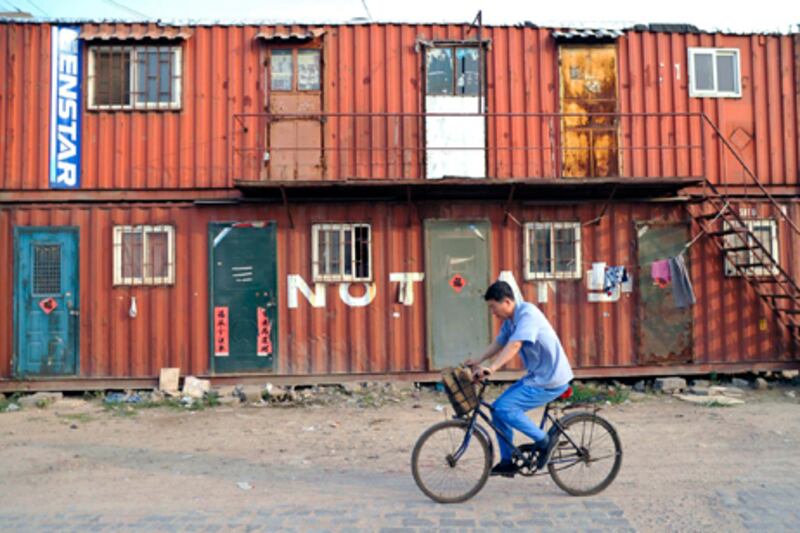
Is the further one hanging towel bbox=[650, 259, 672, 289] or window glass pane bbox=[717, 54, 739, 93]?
window glass pane bbox=[717, 54, 739, 93]

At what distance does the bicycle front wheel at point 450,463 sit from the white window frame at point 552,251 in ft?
20.8

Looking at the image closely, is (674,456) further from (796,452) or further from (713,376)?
(713,376)

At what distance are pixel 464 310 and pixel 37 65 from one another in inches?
337

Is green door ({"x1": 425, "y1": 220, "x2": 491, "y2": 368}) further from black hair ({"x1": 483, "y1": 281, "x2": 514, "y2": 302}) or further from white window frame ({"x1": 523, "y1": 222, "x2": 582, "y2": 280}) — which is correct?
black hair ({"x1": 483, "y1": 281, "x2": 514, "y2": 302})

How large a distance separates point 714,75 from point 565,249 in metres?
4.28

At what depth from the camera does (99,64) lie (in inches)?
443

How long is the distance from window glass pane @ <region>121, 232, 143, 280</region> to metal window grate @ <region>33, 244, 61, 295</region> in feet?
3.59

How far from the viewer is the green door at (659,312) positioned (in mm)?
11180

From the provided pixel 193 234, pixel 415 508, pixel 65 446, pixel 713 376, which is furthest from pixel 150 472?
pixel 713 376

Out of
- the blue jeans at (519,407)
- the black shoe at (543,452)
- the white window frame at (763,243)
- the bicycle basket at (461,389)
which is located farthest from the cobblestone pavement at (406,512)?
the white window frame at (763,243)

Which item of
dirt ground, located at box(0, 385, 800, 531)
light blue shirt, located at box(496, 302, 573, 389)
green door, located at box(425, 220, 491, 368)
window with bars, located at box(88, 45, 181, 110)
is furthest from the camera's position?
window with bars, located at box(88, 45, 181, 110)

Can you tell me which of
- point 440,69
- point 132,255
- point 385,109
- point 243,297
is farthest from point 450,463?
point 440,69

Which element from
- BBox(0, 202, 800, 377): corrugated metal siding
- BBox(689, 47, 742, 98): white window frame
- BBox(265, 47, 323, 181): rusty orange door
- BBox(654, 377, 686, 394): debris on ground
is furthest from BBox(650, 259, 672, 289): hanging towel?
BBox(265, 47, 323, 181): rusty orange door

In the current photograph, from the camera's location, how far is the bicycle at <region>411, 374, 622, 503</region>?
516cm
